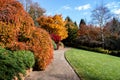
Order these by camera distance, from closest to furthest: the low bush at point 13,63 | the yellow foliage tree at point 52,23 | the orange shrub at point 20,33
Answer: the low bush at point 13,63
the orange shrub at point 20,33
the yellow foliage tree at point 52,23

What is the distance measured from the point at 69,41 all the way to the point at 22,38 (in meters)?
35.2

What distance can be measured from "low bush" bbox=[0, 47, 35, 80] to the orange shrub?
99 cm

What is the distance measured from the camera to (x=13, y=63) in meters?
10.1

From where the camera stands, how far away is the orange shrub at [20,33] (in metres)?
12.5

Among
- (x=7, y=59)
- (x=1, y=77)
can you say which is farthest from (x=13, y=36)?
(x=1, y=77)

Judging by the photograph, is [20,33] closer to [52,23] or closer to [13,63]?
[13,63]

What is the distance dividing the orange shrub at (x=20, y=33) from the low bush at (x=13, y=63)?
994 millimetres

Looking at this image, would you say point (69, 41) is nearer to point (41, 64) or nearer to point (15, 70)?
point (41, 64)

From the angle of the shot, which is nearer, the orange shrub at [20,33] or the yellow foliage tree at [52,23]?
the orange shrub at [20,33]

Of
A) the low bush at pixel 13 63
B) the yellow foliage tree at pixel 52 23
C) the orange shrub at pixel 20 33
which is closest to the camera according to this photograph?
the low bush at pixel 13 63

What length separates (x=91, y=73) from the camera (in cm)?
1457

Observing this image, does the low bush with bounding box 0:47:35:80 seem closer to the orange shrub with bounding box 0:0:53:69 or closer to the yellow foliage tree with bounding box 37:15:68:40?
the orange shrub with bounding box 0:0:53:69

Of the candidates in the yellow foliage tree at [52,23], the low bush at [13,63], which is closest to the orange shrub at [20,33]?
the low bush at [13,63]

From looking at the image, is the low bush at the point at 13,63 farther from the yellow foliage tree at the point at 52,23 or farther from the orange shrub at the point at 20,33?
the yellow foliage tree at the point at 52,23
